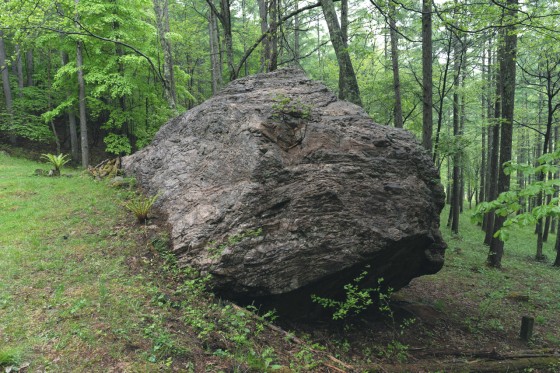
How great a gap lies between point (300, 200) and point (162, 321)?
2.88 metres

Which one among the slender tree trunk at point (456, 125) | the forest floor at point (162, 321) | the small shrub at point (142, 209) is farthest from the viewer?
the slender tree trunk at point (456, 125)

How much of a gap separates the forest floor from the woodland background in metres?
2.99

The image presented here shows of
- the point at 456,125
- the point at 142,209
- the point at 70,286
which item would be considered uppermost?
the point at 456,125

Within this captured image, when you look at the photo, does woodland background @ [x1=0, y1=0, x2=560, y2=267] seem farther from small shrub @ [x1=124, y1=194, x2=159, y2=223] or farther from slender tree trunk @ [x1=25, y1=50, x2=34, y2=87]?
small shrub @ [x1=124, y1=194, x2=159, y2=223]

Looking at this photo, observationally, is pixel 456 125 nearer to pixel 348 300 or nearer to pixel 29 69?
pixel 348 300

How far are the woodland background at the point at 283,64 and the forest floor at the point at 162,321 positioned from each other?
9.80 feet

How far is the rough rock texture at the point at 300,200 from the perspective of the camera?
5.55m

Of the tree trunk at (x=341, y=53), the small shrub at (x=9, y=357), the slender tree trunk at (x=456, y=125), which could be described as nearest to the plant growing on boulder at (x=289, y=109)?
the tree trunk at (x=341, y=53)

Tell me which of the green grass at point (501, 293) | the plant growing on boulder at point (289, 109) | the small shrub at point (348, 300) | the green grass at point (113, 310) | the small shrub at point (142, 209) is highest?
the plant growing on boulder at point (289, 109)

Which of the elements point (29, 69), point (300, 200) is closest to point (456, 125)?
point (300, 200)

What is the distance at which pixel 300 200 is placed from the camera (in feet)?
19.4

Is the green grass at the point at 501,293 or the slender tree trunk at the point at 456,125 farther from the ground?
the slender tree trunk at the point at 456,125

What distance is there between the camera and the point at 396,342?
6039 mm

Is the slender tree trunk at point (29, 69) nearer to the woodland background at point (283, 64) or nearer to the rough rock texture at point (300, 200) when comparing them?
the woodland background at point (283, 64)
